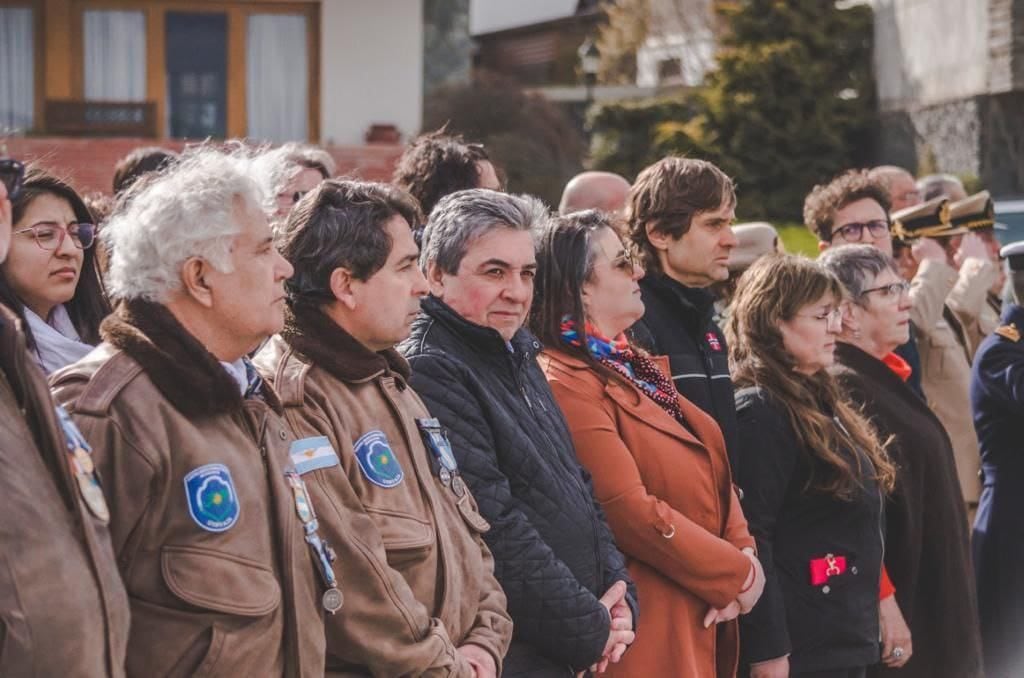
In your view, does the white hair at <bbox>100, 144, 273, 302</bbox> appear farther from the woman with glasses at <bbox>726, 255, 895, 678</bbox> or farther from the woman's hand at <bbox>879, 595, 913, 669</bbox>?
the woman's hand at <bbox>879, 595, 913, 669</bbox>

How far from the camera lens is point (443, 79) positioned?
2078cm

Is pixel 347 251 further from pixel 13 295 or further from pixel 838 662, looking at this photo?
pixel 838 662

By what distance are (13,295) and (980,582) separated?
13.4 feet

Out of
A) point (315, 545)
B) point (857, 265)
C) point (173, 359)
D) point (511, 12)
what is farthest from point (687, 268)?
point (511, 12)

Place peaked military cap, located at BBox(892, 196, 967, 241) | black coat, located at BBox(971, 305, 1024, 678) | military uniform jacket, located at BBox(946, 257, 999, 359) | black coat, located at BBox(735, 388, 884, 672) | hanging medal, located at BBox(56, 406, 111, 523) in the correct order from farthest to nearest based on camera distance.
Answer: peaked military cap, located at BBox(892, 196, 967, 241) < military uniform jacket, located at BBox(946, 257, 999, 359) < black coat, located at BBox(971, 305, 1024, 678) < black coat, located at BBox(735, 388, 884, 672) < hanging medal, located at BBox(56, 406, 111, 523)

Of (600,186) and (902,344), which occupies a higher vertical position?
(600,186)

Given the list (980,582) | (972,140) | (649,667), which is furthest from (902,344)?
(972,140)

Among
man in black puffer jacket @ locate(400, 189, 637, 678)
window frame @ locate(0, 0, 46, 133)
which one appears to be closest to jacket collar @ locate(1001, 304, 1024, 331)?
man in black puffer jacket @ locate(400, 189, 637, 678)

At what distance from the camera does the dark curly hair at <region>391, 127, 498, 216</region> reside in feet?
17.4

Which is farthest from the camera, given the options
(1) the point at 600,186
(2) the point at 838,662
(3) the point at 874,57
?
(3) the point at 874,57

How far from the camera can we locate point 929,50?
873 inches

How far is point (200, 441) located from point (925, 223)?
5393 mm

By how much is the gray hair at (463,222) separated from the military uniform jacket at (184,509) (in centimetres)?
124

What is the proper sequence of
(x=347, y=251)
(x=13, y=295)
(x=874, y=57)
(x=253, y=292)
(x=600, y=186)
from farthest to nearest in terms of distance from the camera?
(x=874, y=57) < (x=600, y=186) < (x=13, y=295) < (x=347, y=251) < (x=253, y=292)
